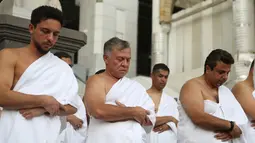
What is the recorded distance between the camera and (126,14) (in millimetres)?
16859

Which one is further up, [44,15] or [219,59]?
[44,15]

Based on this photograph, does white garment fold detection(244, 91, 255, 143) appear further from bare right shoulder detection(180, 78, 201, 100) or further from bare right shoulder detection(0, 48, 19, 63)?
bare right shoulder detection(0, 48, 19, 63)

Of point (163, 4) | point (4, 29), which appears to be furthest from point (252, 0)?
point (4, 29)

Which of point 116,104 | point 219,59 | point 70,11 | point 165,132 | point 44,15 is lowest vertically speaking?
point 165,132

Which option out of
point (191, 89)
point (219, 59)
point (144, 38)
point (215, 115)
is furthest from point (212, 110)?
point (144, 38)

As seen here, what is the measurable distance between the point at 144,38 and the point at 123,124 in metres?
18.3

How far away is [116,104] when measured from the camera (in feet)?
12.5

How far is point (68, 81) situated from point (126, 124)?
2.27ft

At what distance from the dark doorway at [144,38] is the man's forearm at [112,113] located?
59.1ft

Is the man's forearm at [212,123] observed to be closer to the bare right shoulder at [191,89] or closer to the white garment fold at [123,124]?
the bare right shoulder at [191,89]

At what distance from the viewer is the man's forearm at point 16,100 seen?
10.2ft

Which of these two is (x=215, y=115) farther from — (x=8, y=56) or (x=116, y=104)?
(x=8, y=56)

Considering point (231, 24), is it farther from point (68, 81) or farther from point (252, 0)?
point (68, 81)

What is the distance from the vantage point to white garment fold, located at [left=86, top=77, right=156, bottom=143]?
148 inches
